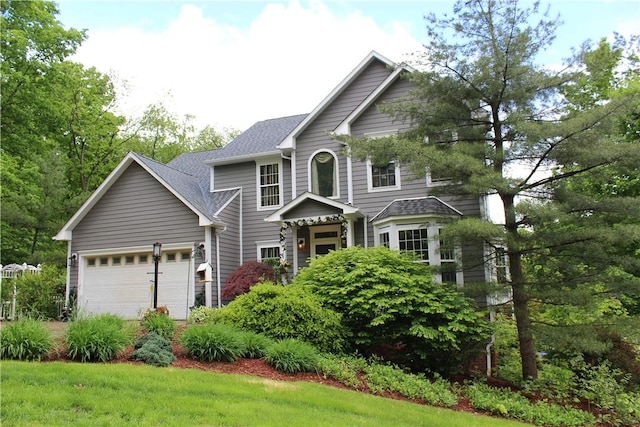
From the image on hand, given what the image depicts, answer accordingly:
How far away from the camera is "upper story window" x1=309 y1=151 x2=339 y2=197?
48.0ft

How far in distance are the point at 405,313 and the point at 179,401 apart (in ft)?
15.7

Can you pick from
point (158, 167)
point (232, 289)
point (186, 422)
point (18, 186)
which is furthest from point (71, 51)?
point (186, 422)

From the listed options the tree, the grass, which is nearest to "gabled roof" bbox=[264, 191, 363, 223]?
the tree

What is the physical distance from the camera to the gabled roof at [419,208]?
12461 millimetres

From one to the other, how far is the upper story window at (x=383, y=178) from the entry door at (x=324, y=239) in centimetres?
174

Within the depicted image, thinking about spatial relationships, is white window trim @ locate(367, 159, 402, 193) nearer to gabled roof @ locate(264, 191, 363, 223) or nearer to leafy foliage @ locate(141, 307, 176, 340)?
gabled roof @ locate(264, 191, 363, 223)

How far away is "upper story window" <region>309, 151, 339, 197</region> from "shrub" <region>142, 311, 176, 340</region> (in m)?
7.17

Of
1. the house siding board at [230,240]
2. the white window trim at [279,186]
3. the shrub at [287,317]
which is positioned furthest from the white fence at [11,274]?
the shrub at [287,317]

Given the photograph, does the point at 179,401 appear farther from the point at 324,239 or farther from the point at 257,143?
the point at 257,143

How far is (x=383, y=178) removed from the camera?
46.1 ft

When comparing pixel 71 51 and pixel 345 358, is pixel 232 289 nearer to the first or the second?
pixel 345 358

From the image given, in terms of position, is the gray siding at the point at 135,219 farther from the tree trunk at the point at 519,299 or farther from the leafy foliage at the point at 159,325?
the tree trunk at the point at 519,299

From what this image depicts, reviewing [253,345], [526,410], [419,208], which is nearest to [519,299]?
[526,410]

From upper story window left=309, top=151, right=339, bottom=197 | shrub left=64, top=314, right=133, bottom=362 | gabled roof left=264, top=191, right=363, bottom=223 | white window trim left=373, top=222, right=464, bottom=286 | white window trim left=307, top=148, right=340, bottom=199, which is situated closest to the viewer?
shrub left=64, top=314, right=133, bottom=362
